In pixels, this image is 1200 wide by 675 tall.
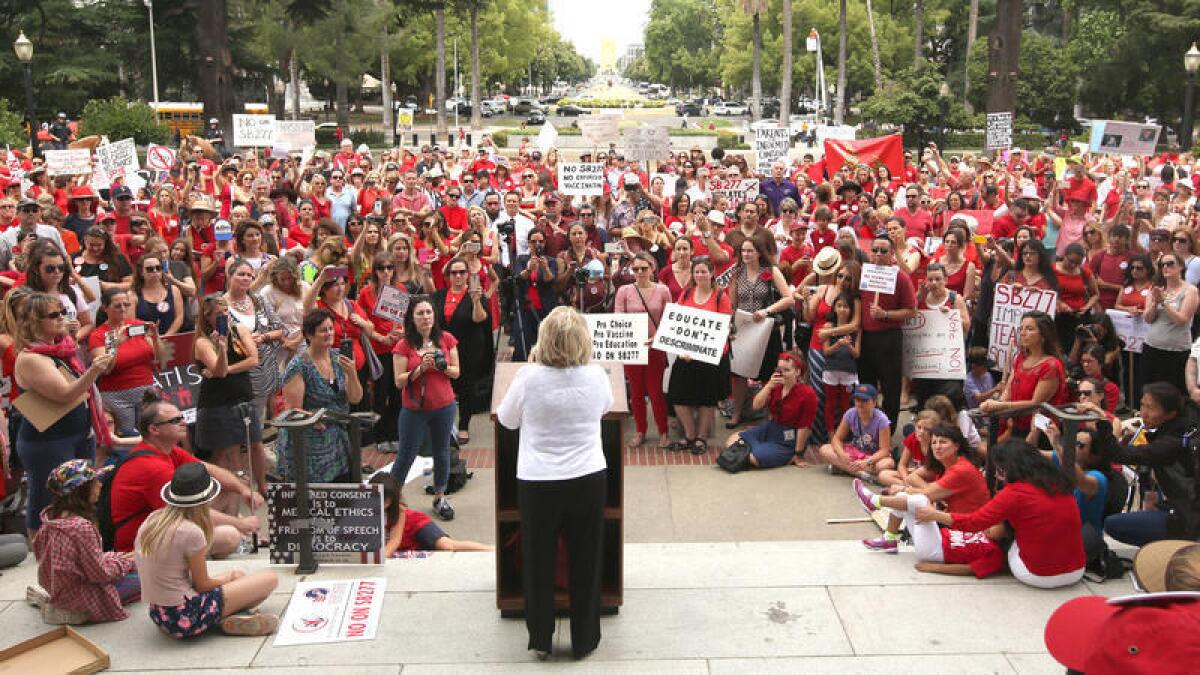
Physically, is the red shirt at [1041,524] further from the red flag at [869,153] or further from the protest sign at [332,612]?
the red flag at [869,153]

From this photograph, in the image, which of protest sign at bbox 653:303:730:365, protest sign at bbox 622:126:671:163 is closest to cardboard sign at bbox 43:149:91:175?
protest sign at bbox 622:126:671:163

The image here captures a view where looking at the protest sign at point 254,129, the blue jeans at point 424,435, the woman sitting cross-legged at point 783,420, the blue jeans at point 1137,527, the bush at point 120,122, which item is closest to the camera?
the blue jeans at point 1137,527

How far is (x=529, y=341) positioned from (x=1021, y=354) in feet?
16.5

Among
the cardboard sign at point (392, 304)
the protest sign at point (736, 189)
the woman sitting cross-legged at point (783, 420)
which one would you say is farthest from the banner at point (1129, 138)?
the cardboard sign at point (392, 304)

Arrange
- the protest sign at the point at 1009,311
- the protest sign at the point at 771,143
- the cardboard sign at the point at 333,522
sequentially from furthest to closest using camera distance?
the protest sign at the point at 771,143, the protest sign at the point at 1009,311, the cardboard sign at the point at 333,522

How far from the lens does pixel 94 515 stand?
19.5 ft

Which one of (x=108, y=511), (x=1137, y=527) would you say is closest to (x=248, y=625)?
(x=108, y=511)

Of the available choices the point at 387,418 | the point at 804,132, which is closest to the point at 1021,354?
the point at 387,418

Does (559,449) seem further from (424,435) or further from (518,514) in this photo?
(424,435)

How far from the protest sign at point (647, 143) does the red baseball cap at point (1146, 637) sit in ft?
46.7

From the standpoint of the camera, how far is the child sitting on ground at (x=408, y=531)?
22.0 ft

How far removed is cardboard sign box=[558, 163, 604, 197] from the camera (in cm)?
1419

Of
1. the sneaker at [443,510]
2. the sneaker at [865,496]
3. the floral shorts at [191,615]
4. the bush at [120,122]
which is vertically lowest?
the sneaker at [443,510]

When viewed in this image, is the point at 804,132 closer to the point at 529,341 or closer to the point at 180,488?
the point at 529,341
